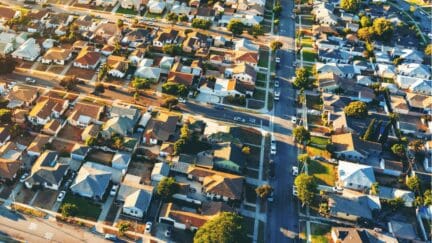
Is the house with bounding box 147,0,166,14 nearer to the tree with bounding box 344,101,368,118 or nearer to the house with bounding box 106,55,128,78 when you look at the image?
the house with bounding box 106,55,128,78

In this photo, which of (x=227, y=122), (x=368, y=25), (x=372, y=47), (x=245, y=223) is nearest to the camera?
(x=245, y=223)

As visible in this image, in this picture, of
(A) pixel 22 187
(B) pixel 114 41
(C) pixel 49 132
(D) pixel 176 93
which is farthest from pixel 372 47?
(A) pixel 22 187

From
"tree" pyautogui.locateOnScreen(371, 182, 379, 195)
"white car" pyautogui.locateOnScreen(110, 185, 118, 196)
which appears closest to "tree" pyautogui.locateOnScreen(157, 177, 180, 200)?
"white car" pyautogui.locateOnScreen(110, 185, 118, 196)

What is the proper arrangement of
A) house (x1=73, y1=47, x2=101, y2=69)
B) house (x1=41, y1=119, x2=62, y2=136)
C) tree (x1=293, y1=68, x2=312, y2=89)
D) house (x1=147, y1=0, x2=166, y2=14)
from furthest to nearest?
house (x1=147, y1=0, x2=166, y2=14)
house (x1=73, y1=47, x2=101, y2=69)
tree (x1=293, y1=68, x2=312, y2=89)
house (x1=41, y1=119, x2=62, y2=136)

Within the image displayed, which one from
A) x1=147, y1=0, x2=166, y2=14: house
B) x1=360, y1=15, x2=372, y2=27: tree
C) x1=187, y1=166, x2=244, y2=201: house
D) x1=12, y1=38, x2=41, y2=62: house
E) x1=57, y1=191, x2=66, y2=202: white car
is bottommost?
x1=57, y1=191, x2=66, y2=202: white car

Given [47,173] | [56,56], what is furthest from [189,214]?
[56,56]

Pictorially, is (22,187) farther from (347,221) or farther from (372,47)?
(372,47)

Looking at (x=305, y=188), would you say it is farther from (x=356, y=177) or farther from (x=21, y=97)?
(x=21, y=97)
